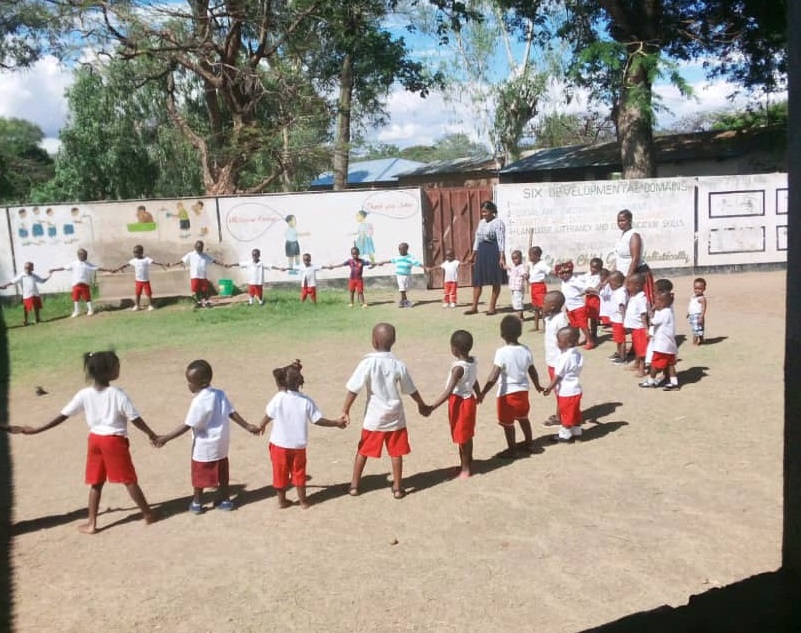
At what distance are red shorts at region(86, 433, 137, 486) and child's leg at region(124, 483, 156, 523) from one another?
0.06m

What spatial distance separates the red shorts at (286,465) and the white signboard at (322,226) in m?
11.1

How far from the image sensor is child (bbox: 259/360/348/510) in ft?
16.9

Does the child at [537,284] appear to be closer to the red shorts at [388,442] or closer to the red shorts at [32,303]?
the red shorts at [388,442]

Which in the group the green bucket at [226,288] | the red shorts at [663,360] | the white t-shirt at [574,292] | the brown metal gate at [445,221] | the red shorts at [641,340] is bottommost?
the red shorts at [663,360]

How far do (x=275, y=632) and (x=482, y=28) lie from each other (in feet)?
118

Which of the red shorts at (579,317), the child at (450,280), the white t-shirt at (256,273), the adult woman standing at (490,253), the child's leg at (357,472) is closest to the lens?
the child's leg at (357,472)

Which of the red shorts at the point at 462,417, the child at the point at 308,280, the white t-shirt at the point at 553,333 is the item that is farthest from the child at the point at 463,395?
the child at the point at 308,280

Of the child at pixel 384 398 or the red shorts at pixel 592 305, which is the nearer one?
the child at pixel 384 398

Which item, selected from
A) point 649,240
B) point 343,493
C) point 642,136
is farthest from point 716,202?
point 343,493

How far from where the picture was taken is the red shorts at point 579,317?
9766 mm

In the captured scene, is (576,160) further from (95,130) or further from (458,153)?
(458,153)

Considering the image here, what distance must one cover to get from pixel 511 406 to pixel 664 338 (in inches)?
99.1

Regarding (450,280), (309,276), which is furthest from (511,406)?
(309,276)

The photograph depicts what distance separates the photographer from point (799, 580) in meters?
1.53
